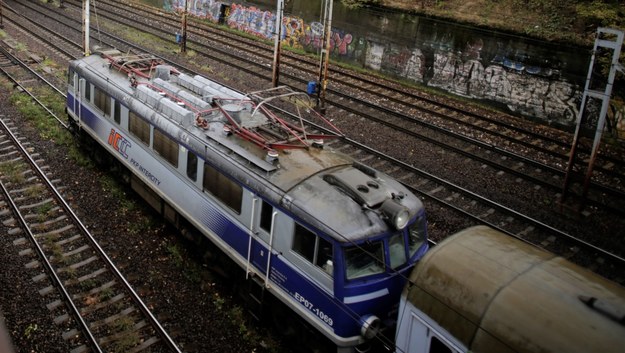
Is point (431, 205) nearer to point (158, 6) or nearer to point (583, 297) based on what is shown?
point (583, 297)

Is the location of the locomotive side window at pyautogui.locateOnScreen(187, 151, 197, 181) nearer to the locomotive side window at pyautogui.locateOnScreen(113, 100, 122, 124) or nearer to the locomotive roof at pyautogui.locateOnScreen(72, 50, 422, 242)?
the locomotive roof at pyautogui.locateOnScreen(72, 50, 422, 242)

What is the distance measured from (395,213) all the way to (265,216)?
2445mm

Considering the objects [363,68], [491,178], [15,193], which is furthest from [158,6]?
[491,178]

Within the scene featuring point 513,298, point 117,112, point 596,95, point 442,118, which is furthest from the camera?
point 442,118

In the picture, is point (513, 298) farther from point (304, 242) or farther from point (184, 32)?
point (184, 32)

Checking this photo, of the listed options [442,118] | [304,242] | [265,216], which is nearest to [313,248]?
[304,242]

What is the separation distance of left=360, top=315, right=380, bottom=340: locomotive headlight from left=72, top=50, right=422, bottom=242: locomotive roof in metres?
1.31

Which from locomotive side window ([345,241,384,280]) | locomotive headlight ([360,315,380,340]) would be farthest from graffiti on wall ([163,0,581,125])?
locomotive headlight ([360,315,380,340])

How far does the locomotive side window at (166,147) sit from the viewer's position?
38.6ft

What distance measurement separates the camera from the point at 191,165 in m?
11.3

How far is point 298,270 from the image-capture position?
29.3 ft

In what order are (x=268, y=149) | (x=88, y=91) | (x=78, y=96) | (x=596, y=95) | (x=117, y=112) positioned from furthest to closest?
(x=78, y=96), (x=88, y=91), (x=596, y=95), (x=117, y=112), (x=268, y=149)

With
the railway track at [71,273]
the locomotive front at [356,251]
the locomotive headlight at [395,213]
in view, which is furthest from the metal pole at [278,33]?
the locomotive headlight at [395,213]

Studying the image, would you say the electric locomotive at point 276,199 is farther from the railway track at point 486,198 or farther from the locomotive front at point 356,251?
the railway track at point 486,198
